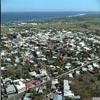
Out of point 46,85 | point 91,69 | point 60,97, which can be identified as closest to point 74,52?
point 91,69

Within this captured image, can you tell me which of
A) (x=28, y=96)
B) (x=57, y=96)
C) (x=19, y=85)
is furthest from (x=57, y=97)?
(x=19, y=85)

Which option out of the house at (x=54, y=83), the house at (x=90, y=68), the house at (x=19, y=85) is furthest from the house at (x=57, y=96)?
the house at (x=90, y=68)

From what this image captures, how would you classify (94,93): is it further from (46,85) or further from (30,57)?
(30,57)

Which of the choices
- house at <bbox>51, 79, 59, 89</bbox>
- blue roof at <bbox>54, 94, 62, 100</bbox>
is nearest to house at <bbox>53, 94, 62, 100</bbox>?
blue roof at <bbox>54, 94, 62, 100</bbox>

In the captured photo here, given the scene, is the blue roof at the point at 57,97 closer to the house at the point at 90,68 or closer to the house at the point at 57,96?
the house at the point at 57,96

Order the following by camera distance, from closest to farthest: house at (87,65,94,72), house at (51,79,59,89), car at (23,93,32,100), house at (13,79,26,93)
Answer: car at (23,93,32,100) → house at (13,79,26,93) → house at (51,79,59,89) → house at (87,65,94,72)

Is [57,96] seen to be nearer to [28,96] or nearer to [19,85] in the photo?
[28,96]

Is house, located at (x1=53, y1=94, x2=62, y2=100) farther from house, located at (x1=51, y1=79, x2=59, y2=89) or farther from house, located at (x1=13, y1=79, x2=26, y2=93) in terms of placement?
house, located at (x1=13, y1=79, x2=26, y2=93)

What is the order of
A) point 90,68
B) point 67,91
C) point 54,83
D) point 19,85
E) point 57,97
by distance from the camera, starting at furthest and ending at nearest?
point 90,68, point 54,83, point 19,85, point 67,91, point 57,97

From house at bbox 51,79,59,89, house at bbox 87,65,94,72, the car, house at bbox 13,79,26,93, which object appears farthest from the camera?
house at bbox 87,65,94,72

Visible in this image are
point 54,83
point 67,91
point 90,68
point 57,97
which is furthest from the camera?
point 90,68

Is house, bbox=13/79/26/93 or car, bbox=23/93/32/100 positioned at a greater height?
house, bbox=13/79/26/93
